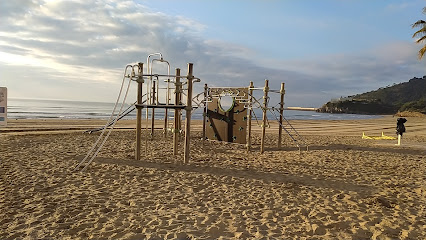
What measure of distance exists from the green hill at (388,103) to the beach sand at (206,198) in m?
65.3

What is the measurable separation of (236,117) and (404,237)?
791 cm

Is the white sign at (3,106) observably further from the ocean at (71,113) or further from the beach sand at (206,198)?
the ocean at (71,113)

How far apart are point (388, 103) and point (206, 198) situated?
120 m

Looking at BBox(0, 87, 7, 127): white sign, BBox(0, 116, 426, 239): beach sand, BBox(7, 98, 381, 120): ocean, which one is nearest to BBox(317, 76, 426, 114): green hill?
BBox(7, 98, 381, 120): ocean

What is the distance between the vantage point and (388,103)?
107 m

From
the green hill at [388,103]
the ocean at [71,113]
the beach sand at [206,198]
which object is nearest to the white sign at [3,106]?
the beach sand at [206,198]

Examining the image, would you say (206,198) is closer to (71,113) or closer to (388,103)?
(71,113)

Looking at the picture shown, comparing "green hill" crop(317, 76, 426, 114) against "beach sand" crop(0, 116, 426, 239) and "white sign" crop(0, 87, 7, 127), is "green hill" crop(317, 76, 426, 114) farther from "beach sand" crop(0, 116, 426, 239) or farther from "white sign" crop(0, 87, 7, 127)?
"white sign" crop(0, 87, 7, 127)

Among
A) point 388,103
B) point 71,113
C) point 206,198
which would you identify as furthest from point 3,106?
point 388,103

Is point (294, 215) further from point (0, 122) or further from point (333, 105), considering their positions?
point (333, 105)

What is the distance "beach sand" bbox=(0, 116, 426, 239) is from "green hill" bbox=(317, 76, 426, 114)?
65.3 m

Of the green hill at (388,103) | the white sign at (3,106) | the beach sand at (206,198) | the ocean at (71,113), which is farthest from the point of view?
the green hill at (388,103)

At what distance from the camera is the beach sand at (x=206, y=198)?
12.9ft

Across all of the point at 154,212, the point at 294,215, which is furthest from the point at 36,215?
the point at 294,215
